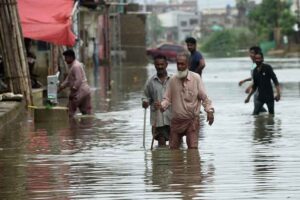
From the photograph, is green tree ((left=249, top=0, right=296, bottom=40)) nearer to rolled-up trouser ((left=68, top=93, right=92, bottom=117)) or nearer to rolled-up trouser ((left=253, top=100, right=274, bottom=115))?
rolled-up trouser ((left=253, top=100, right=274, bottom=115))

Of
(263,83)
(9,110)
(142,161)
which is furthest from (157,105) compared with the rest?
(263,83)

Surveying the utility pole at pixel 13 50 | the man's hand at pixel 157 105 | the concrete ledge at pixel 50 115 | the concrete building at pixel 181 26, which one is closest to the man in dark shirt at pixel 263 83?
the concrete ledge at pixel 50 115

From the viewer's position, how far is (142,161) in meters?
12.8

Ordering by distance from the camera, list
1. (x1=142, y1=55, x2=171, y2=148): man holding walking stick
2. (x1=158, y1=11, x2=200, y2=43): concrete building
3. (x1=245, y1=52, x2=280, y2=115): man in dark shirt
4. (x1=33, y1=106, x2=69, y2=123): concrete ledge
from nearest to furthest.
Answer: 1. (x1=142, y1=55, x2=171, y2=148): man holding walking stick
2. (x1=33, y1=106, x2=69, y2=123): concrete ledge
3. (x1=245, y1=52, x2=280, y2=115): man in dark shirt
4. (x1=158, y1=11, x2=200, y2=43): concrete building

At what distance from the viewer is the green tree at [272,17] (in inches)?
3578

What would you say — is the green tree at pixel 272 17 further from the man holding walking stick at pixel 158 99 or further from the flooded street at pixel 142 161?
the man holding walking stick at pixel 158 99

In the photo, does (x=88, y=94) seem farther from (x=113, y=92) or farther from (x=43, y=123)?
(x=113, y=92)

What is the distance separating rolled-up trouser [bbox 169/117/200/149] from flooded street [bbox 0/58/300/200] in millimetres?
134

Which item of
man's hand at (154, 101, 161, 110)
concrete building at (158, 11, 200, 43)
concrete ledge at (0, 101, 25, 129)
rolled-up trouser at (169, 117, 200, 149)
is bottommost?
concrete building at (158, 11, 200, 43)

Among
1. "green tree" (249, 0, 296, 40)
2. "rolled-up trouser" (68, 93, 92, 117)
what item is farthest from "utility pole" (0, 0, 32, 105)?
"green tree" (249, 0, 296, 40)

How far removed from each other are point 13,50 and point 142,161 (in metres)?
9.79

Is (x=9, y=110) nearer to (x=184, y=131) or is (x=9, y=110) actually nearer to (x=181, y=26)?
(x=184, y=131)

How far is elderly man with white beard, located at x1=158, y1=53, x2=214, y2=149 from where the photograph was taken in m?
12.9

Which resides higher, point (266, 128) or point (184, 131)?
point (184, 131)
